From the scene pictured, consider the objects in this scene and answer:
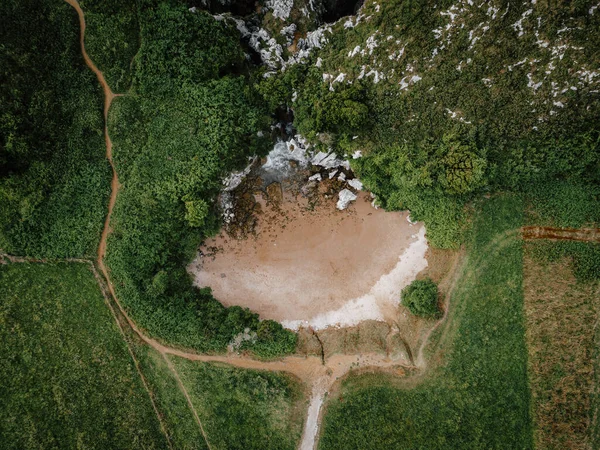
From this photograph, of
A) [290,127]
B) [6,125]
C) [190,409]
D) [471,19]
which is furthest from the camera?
[290,127]

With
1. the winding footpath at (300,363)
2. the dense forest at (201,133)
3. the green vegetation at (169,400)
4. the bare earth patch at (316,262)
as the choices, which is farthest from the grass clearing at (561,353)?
the green vegetation at (169,400)

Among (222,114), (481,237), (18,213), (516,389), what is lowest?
(516,389)

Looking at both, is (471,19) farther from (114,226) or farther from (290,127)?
(114,226)

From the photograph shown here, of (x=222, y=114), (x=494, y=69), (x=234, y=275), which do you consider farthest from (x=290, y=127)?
(x=494, y=69)

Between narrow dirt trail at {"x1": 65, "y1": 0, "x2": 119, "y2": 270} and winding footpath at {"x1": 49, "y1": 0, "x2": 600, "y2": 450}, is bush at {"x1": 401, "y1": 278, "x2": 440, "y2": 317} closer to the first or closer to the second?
winding footpath at {"x1": 49, "y1": 0, "x2": 600, "y2": 450}

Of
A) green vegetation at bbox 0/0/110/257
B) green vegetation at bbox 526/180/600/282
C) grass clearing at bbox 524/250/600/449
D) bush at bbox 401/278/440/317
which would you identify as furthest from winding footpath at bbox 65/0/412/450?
green vegetation at bbox 526/180/600/282

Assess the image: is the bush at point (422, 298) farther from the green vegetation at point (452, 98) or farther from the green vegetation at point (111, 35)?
the green vegetation at point (111, 35)

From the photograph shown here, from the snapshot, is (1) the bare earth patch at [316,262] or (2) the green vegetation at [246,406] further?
(1) the bare earth patch at [316,262]
